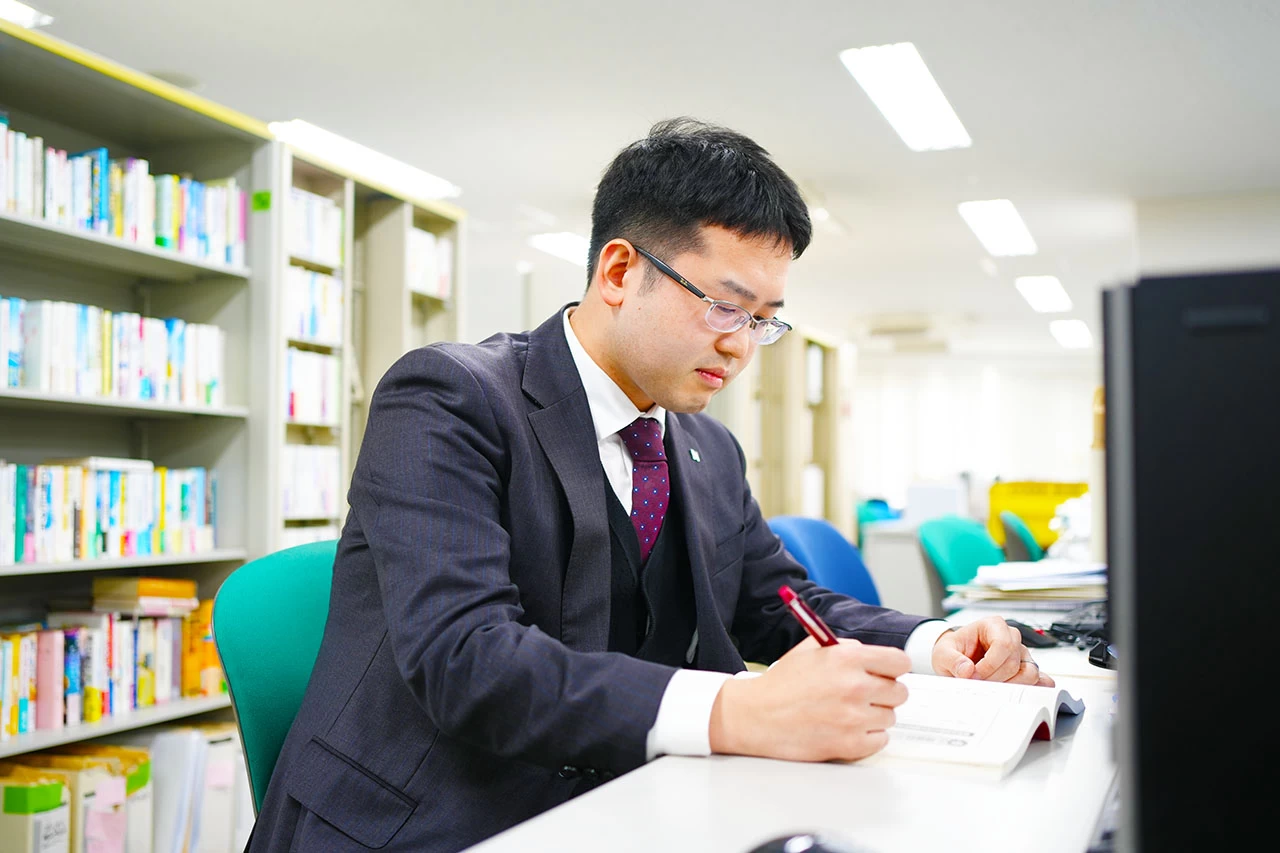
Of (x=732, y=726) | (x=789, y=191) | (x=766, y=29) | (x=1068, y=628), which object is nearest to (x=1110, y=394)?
(x=732, y=726)

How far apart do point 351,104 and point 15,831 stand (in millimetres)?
3869

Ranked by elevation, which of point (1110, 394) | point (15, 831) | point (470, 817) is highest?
point (1110, 394)

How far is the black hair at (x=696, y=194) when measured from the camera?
1.27 m

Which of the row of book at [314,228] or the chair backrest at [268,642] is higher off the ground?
the row of book at [314,228]

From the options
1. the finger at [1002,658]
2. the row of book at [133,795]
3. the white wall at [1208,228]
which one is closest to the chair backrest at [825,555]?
the finger at [1002,658]

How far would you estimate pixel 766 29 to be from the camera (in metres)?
4.39

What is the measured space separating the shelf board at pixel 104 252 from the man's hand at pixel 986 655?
238 cm

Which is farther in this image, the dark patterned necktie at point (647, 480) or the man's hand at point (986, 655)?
the dark patterned necktie at point (647, 480)

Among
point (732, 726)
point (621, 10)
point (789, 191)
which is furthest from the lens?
point (621, 10)

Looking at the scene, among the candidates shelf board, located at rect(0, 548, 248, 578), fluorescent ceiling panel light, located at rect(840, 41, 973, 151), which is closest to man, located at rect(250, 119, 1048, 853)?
shelf board, located at rect(0, 548, 248, 578)

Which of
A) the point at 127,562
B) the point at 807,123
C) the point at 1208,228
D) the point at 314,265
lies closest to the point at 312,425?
the point at 314,265

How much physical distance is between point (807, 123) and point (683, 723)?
5215 mm

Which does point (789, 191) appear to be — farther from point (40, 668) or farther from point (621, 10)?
point (621, 10)

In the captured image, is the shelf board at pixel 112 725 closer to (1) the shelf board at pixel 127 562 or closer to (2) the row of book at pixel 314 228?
(1) the shelf board at pixel 127 562
